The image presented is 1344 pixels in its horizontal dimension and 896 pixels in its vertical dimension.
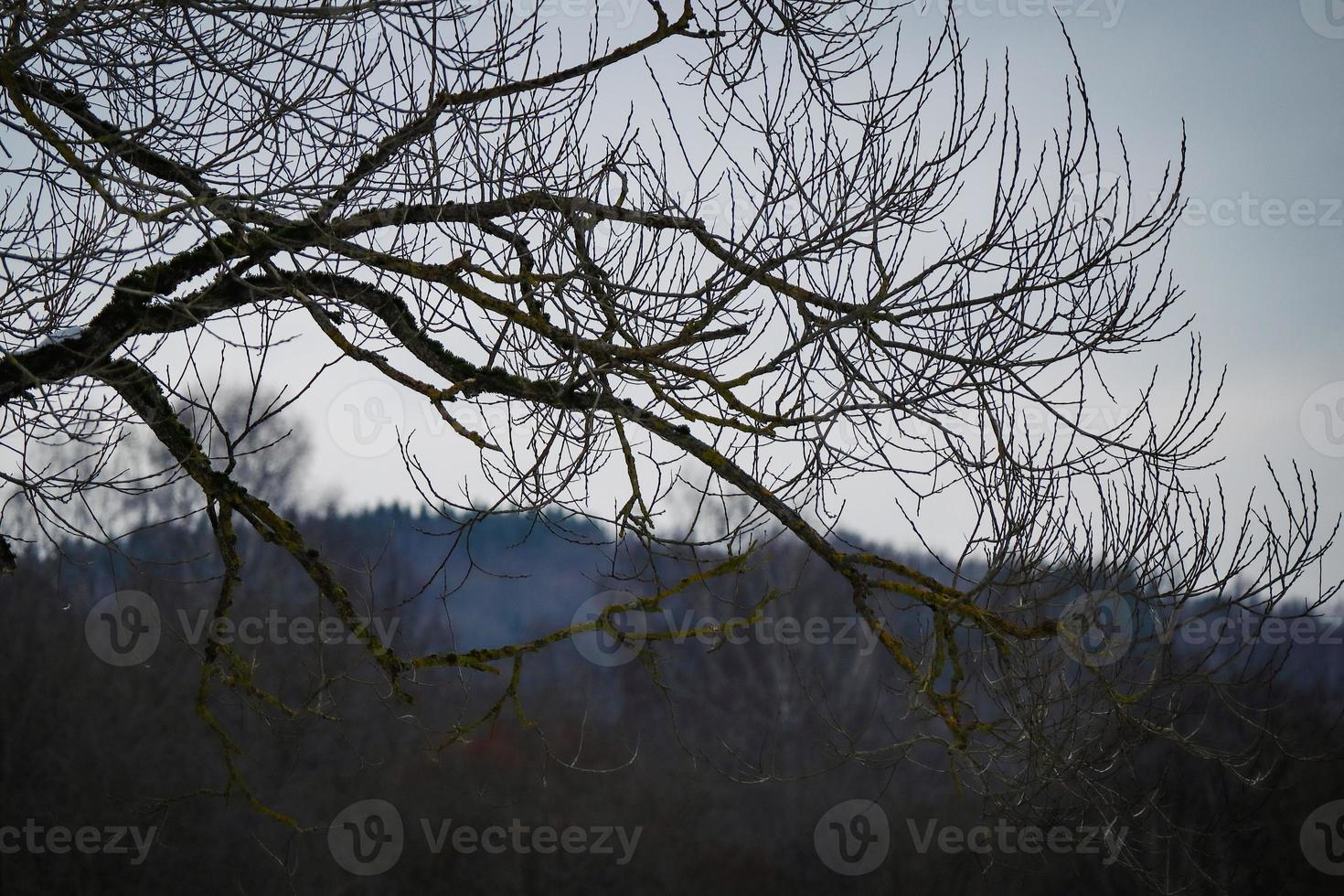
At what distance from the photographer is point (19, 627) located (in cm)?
2345

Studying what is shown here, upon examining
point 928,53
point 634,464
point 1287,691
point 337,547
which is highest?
point 337,547

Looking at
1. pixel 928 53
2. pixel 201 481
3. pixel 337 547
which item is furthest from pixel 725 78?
pixel 337 547

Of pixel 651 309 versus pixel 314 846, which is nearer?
pixel 651 309

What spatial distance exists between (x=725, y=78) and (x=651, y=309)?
46.3 inches

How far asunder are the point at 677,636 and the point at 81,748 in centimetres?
2249

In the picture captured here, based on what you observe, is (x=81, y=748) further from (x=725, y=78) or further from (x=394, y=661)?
(x=725, y=78)

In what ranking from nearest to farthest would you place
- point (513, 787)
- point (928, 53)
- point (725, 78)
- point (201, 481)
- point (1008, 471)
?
1. point (1008, 471)
2. point (928, 53)
3. point (725, 78)
4. point (201, 481)
5. point (513, 787)

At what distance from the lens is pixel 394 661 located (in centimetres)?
481

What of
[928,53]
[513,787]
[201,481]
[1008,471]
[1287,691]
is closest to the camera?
[1008,471]

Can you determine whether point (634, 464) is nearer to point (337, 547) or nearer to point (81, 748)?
point (81, 748)

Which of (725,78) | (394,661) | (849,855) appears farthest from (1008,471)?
(849,855)

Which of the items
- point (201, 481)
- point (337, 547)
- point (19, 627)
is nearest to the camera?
point (201, 481)

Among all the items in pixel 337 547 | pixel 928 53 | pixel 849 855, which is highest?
pixel 337 547

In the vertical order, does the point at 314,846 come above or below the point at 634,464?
below
